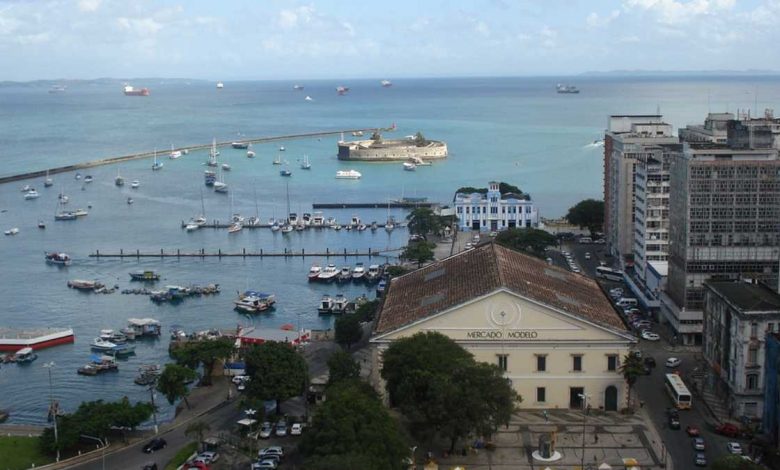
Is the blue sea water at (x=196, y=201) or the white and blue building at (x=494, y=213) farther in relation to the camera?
the white and blue building at (x=494, y=213)

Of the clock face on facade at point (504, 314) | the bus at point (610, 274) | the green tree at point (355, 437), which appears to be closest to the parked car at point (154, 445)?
the green tree at point (355, 437)

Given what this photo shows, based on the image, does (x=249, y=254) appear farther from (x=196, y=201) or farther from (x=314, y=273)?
(x=196, y=201)

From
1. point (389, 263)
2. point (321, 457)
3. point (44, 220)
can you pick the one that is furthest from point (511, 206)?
point (321, 457)

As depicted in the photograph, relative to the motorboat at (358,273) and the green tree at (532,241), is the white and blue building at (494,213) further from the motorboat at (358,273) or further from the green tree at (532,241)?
the motorboat at (358,273)

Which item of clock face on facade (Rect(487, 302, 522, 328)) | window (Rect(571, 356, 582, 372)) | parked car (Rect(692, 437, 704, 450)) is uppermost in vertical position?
clock face on facade (Rect(487, 302, 522, 328))

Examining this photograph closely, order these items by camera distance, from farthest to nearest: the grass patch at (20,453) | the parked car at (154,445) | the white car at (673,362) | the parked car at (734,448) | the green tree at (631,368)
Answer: the white car at (673,362), the green tree at (631,368), the parked car at (154,445), the grass patch at (20,453), the parked car at (734,448)

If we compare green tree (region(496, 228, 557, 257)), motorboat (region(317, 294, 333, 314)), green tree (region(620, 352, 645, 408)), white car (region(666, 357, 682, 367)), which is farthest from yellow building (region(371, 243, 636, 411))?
green tree (region(496, 228, 557, 257))

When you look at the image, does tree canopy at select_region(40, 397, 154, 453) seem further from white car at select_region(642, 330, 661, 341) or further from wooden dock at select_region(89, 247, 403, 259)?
wooden dock at select_region(89, 247, 403, 259)
